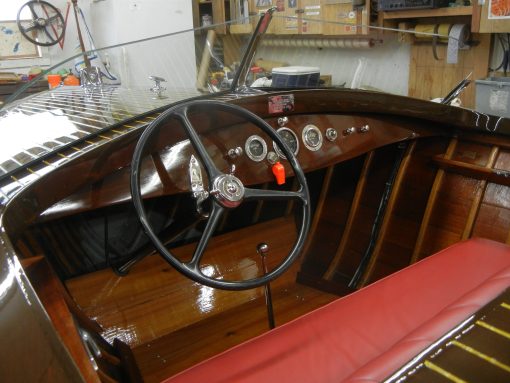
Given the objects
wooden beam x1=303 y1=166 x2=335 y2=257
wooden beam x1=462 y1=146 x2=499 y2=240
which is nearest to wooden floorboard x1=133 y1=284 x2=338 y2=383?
wooden beam x1=303 y1=166 x2=335 y2=257

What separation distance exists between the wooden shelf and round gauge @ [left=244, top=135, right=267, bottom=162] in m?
1.89

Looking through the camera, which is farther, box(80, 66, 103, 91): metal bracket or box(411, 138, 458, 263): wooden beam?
box(80, 66, 103, 91): metal bracket

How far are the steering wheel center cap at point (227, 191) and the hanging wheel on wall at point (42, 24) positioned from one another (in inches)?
192

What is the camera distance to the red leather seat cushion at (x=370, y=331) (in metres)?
0.87

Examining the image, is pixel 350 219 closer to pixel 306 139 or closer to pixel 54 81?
pixel 306 139

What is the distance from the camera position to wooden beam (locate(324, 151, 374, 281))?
6.53 ft

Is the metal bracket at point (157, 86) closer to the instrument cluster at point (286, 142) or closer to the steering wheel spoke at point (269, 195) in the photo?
the instrument cluster at point (286, 142)

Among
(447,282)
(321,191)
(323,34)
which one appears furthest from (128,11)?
(447,282)

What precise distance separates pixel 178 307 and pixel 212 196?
0.79 m

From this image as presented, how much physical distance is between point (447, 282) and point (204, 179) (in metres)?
0.67

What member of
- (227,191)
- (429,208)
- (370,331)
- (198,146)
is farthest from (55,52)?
(370,331)

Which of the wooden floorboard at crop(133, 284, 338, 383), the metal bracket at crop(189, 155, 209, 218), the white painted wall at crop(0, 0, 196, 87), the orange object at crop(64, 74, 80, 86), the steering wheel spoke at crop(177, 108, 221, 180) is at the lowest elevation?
the wooden floorboard at crop(133, 284, 338, 383)

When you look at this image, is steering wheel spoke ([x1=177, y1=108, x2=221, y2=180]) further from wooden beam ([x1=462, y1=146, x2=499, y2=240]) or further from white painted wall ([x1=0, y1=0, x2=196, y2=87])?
wooden beam ([x1=462, y1=146, x2=499, y2=240])

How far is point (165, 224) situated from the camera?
1.74 m
